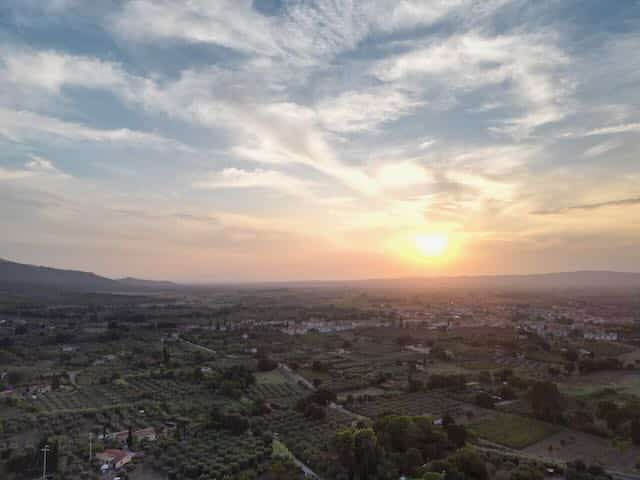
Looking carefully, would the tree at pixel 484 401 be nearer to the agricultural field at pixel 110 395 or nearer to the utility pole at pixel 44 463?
the agricultural field at pixel 110 395

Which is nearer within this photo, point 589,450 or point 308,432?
point 589,450

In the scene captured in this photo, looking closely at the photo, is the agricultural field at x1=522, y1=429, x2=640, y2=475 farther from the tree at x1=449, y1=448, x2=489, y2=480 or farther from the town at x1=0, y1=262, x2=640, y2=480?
the tree at x1=449, y1=448, x2=489, y2=480

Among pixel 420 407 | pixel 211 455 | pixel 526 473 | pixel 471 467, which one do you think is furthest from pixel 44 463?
pixel 420 407

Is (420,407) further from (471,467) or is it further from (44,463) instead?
(44,463)

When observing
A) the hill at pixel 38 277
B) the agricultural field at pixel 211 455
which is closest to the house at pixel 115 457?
the agricultural field at pixel 211 455

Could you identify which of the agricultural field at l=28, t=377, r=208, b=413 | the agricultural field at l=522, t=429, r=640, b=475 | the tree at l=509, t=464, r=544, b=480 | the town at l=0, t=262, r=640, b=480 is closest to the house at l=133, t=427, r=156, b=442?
the town at l=0, t=262, r=640, b=480

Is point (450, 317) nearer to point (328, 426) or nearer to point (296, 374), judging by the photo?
point (296, 374)
